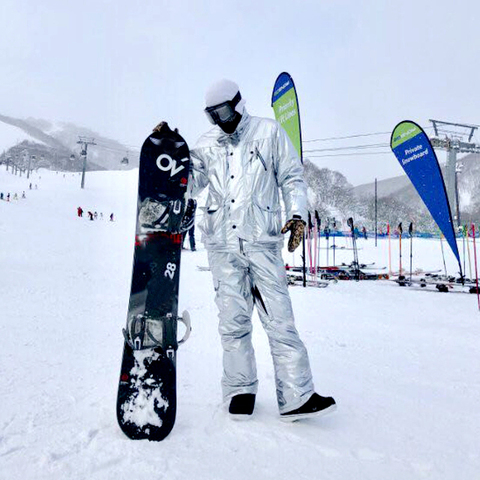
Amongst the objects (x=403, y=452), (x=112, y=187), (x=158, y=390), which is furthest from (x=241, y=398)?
(x=112, y=187)

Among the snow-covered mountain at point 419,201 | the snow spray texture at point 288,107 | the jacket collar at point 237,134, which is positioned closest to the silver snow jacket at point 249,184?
the jacket collar at point 237,134

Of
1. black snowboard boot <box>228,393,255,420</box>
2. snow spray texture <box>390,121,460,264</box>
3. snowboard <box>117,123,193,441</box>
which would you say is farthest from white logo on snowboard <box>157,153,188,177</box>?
snow spray texture <box>390,121,460,264</box>

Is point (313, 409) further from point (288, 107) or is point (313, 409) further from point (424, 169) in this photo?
point (288, 107)

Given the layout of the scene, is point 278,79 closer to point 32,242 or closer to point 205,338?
Result: point 205,338

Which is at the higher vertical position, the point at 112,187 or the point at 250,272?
the point at 112,187

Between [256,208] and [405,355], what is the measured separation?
2.21 meters

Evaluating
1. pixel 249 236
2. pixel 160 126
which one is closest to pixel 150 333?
pixel 249 236

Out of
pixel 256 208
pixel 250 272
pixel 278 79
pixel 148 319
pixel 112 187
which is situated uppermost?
pixel 112 187

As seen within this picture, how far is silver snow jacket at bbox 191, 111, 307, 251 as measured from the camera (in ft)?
7.07

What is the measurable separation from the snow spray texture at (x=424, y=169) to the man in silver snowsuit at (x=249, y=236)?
6.48 meters

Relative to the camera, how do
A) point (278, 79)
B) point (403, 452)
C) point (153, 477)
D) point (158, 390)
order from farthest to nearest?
point (278, 79) < point (158, 390) < point (403, 452) < point (153, 477)

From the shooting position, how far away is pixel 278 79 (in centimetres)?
920

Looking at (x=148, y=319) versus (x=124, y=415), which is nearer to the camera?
(x=124, y=415)

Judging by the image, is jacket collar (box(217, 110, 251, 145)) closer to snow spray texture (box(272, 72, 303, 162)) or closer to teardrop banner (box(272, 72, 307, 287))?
teardrop banner (box(272, 72, 307, 287))
